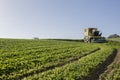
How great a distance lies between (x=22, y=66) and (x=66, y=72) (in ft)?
12.2

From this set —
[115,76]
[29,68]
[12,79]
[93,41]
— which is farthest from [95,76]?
[93,41]

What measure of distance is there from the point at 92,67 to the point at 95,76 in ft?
7.63

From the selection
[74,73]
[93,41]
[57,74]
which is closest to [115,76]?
[74,73]

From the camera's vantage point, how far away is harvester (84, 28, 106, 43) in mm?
62984

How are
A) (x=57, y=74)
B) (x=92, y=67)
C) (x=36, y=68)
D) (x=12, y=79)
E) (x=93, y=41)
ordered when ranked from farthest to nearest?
(x=93, y=41)
(x=92, y=67)
(x=36, y=68)
(x=57, y=74)
(x=12, y=79)

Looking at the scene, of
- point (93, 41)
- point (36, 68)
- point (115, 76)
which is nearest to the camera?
point (115, 76)

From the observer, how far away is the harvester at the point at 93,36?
63.0m

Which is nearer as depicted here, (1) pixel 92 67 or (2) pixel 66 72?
(2) pixel 66 72

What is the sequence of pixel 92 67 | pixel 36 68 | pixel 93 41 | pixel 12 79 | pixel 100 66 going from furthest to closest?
1. pixel 93 41
2. pixel 100 66
3. pixel 92 67
4. pixel 36 68
5. pixel 12 79

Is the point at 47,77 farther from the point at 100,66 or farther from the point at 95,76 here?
the point at 100,66

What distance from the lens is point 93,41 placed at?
63156 mm

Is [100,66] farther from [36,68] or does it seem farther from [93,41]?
[93,41]

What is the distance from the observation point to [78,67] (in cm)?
1959

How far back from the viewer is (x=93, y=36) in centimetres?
6475
